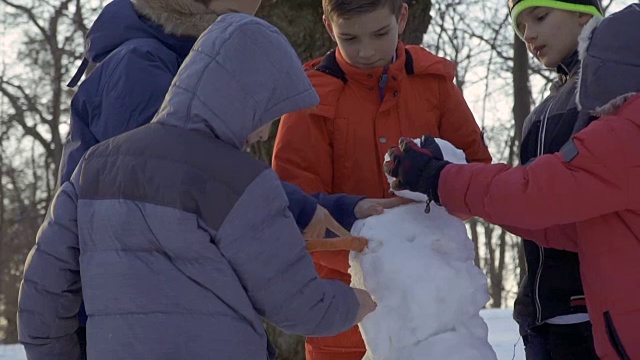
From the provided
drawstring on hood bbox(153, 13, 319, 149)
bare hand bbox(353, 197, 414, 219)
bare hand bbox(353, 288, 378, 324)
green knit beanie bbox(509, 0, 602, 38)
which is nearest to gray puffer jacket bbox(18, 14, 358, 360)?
drawstring on hood bbox(153, 13, 319, 149)

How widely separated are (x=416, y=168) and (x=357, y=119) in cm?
60

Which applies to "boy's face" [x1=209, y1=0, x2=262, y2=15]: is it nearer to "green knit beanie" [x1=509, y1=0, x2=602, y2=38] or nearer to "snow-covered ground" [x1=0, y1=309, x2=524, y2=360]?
"green knit beanie" [x1=509, y1=0, x2=602, y2=38]

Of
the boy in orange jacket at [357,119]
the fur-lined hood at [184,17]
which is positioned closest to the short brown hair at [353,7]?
the boy in orange jacket at [357,119]

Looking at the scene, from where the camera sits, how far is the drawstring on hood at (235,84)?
8.05ft

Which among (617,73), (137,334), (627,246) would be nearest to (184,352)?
(137,334)

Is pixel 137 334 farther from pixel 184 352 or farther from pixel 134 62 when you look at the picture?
pixel 134 62

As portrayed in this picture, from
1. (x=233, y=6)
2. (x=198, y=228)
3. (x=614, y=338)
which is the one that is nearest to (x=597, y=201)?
(x=614, y=338)

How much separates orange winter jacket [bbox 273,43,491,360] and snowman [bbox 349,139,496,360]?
0.43m

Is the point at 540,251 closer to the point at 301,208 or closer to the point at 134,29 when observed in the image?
the point at 301,208

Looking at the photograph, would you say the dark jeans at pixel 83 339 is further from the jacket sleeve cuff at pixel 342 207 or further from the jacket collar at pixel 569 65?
the jacket collar at pixel 569 65

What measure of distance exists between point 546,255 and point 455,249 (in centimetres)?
36

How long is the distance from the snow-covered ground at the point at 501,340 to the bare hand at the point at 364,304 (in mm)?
3111

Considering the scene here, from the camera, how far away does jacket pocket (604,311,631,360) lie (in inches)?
104

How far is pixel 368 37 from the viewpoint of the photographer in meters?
3.32
